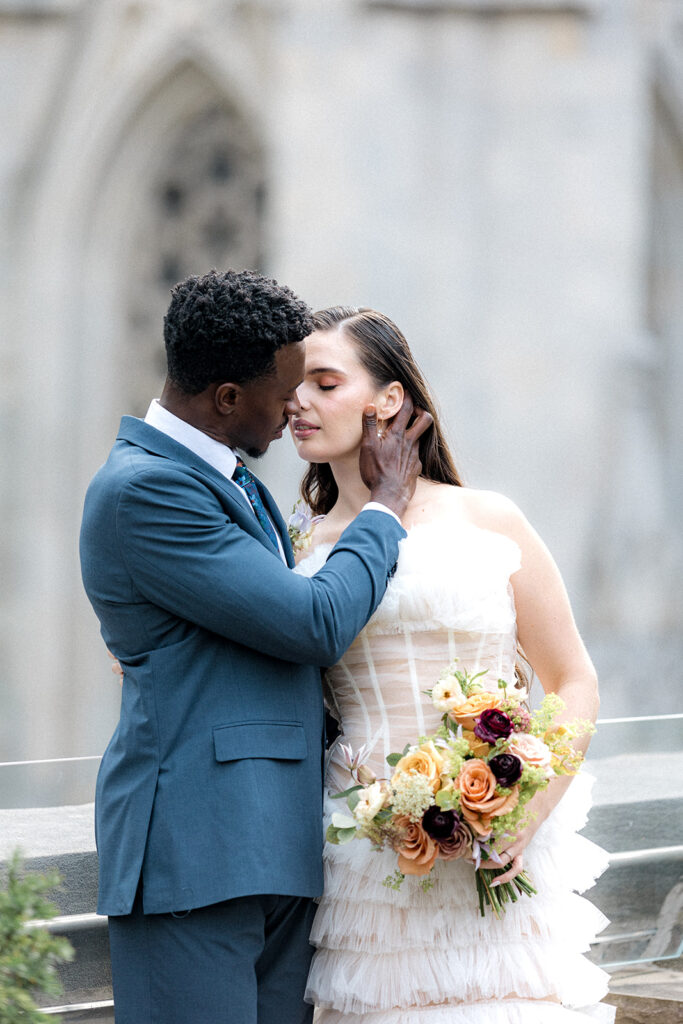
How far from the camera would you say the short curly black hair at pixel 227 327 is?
1.99 meters

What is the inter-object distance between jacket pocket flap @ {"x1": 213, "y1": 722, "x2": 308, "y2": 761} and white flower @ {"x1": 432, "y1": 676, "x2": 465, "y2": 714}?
24 cm

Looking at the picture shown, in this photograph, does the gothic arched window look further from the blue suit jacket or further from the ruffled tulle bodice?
the blue suit jacket

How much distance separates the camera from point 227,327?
78.3 inches

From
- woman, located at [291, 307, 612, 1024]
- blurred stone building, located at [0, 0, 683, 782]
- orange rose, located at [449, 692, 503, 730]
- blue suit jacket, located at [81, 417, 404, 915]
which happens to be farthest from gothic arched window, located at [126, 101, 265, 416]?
orange rose, located at [449, 692, 503, 730]

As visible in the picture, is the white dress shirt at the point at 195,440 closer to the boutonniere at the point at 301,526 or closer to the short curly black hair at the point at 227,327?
the short curly black hair at the point at 227,327

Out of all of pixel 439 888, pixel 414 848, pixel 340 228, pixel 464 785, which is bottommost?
pixel 439 888

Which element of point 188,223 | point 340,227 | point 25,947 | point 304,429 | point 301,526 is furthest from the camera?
point 188,223

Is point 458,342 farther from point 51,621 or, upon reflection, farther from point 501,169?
point 51,621

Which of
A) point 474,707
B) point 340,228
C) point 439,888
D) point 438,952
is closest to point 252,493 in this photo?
point 474,707

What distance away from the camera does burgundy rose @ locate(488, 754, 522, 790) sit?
1.92 metres

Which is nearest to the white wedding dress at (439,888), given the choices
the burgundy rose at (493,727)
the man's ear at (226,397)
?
the burgundy rose at (493,727)

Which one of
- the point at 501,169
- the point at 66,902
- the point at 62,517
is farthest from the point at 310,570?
the point at 501,169

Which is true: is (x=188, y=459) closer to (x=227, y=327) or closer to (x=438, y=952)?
(x=227, y=327)

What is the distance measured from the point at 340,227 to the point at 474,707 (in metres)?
4.69
